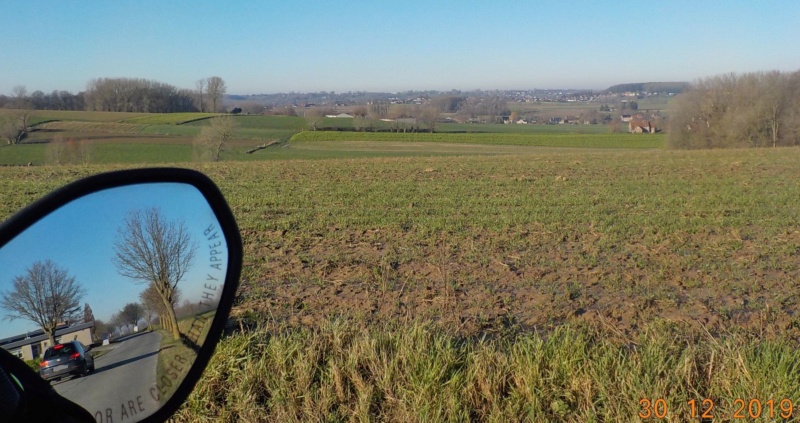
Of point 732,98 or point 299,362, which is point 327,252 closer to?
point 299,362

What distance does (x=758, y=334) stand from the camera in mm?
4812

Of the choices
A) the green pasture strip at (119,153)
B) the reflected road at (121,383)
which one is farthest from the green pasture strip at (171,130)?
the reflected road at (121,383)

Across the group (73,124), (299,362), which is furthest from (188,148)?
(299,362)

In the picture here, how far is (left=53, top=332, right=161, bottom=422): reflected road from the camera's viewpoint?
4.61 ft

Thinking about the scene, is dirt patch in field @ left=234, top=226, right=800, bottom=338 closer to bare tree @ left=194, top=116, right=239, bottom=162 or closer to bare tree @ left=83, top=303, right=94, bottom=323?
bare tree @ left=83, top=303, right=94, bottom=323

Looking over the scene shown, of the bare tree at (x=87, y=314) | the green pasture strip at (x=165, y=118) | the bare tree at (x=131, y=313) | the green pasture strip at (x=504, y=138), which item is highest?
the green pasture strip at (x=165, y=118)

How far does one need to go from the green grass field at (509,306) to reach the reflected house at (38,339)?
2.20 metres

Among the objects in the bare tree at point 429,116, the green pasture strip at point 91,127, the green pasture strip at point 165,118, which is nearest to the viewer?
the green pasture strip at point 91,127

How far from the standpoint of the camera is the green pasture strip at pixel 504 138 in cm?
6412

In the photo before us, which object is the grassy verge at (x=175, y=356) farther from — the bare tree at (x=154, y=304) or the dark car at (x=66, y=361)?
the dark car at (x=66, y=361)

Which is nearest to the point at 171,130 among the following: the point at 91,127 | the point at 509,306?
the point at 91,127
